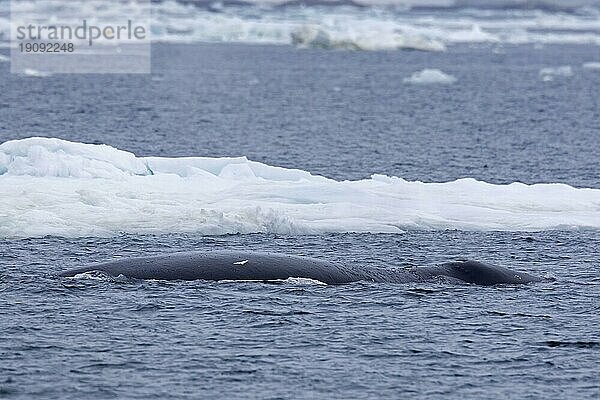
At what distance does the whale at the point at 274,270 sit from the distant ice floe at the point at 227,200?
134 inches

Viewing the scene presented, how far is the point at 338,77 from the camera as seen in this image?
86688mm

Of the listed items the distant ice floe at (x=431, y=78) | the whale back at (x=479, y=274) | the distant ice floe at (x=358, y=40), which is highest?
the distant ice floe at (x=358, y=40)

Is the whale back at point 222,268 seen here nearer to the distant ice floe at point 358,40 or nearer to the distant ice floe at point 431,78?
the distant ice floe at point 431,78

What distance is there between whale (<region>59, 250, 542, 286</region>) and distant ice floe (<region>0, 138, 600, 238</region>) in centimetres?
340

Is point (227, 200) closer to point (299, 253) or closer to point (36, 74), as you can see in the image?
point (299, 253)

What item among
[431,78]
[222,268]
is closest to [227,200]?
[222,268]

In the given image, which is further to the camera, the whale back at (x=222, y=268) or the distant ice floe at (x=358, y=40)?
the distant ice floe at (x=358, y=40)

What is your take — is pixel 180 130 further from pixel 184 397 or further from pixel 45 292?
pixel 184 397

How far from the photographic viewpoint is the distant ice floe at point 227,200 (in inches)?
843

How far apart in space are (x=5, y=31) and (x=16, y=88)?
173ft

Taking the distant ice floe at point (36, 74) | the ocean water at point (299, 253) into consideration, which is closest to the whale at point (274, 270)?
the ocean water at point (299, 253)

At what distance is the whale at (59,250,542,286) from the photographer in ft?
57.0

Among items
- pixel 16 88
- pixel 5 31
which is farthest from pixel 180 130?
pixel 5 31

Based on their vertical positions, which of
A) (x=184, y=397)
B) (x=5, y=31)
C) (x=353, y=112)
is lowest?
(x=184, y=397)
